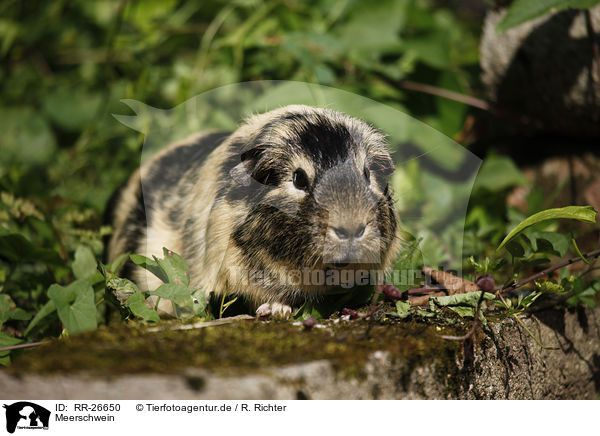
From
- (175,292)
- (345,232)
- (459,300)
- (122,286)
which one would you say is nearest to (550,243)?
(459,300)

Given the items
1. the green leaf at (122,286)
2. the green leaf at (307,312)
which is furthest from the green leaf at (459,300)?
the green leaf at (122,286)

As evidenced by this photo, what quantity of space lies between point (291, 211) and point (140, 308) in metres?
0.82

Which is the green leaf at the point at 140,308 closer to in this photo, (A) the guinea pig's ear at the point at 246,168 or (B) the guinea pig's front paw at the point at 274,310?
(B) the guinea pig's front paw at the point at 274,310

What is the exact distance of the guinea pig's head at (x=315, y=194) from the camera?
213cm

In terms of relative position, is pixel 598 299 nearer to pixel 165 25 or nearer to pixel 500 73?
pixel 500 73

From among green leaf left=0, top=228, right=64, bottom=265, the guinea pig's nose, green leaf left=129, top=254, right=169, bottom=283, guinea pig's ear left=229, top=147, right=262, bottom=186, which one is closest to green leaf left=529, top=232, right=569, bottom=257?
the guinea pig's nose

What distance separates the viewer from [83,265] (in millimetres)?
2682

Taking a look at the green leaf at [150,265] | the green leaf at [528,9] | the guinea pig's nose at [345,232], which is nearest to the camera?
the guinea pig's nose at [345,232]

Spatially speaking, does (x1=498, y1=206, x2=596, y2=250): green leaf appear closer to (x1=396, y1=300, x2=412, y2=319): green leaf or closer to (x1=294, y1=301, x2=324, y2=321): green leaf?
(x1=396, y1=300, x2=412, y2=319): green leaf

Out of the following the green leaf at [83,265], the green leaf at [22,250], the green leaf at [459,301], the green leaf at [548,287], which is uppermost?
the green leaf at [22,250]

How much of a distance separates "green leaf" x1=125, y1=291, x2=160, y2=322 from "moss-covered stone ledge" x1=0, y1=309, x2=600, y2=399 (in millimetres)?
201

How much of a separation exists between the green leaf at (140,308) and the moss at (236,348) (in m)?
0.16
